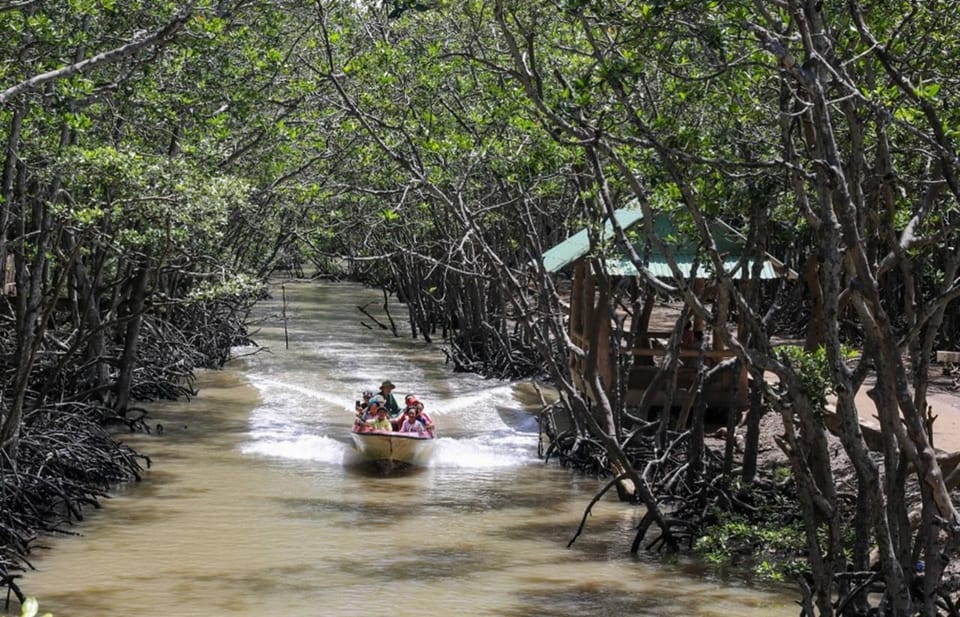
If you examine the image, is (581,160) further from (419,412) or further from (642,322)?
(642,322)

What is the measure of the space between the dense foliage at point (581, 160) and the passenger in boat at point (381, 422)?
2.31m

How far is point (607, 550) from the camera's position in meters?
14.0

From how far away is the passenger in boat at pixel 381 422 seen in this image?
18219mm

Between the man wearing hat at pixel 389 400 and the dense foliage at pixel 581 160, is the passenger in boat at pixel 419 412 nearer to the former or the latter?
the man wearing hat at pixel 389 400

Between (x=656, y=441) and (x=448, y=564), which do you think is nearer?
(x=448, y=564)

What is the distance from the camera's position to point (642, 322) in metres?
20.8

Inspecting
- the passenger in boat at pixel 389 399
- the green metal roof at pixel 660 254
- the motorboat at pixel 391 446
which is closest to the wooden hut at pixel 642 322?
the green metal roof at pixel 660 254

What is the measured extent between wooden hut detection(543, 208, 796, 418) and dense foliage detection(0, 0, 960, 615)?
631 millimetres

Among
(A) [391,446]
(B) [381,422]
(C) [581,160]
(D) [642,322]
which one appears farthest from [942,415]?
(B) [381,422]

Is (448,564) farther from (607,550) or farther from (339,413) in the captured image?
(339,413)

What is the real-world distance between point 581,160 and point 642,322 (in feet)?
23.2

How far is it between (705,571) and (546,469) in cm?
572

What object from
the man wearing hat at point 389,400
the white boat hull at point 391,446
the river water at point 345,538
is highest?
the man wearing hat at point 389,400

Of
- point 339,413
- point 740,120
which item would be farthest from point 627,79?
point 339,413
